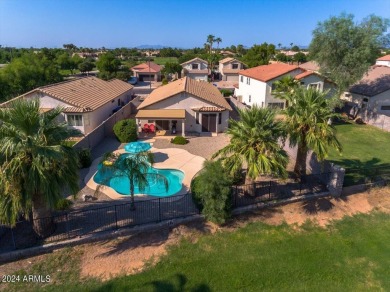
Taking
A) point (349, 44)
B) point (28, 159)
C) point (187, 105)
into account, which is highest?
point (349, 44)

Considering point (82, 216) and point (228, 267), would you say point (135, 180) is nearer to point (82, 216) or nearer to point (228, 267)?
point (82, 216)

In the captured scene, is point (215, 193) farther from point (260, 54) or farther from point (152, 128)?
point (260, 54)

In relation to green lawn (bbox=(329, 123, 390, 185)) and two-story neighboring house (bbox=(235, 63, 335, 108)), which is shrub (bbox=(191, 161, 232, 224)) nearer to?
green lawn (bbox=(329, 123, 390, 185))

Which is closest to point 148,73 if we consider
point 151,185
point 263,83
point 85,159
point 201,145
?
point 263,83

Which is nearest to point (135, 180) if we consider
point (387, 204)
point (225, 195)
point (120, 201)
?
point (120, 201)

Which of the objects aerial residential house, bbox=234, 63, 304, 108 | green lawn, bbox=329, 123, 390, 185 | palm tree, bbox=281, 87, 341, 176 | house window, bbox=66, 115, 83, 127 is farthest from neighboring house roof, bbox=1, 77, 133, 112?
green lawn, bbox=329, 123, 390, 185
